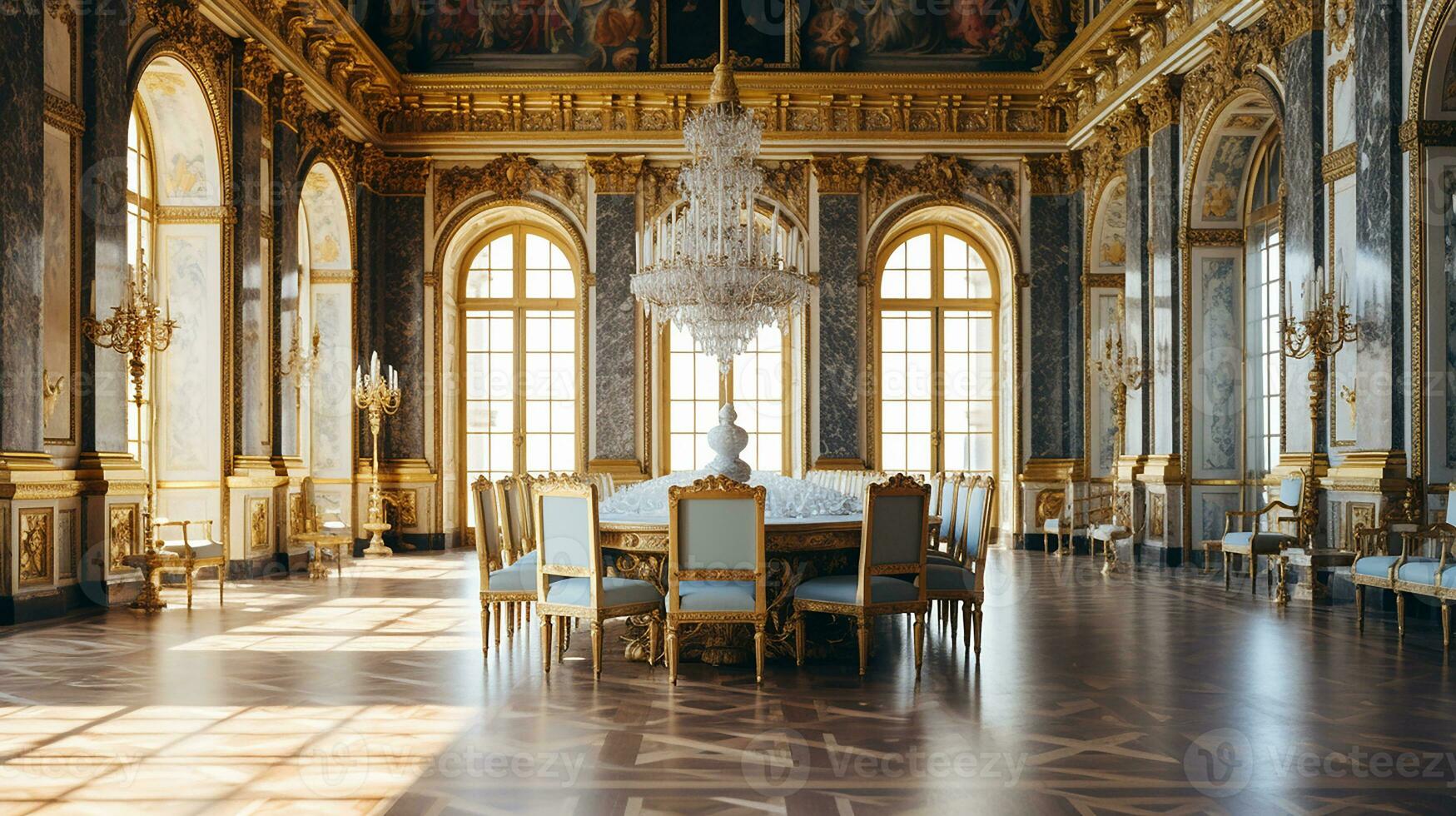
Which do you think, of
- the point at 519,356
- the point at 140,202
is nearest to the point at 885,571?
the point at 140,202

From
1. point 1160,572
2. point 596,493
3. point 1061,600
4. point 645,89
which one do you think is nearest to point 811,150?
point 645,89

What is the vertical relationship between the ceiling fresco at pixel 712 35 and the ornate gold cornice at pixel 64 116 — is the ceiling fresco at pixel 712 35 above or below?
above

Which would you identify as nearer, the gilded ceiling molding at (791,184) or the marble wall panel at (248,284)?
the marble wall panel at (248,284)

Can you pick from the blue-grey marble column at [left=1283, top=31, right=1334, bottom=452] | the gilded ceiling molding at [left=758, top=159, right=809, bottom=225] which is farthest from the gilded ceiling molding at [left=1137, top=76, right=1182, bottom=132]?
the gilded ceiling molding at [left=758, top=159, right=809, bottom=225]

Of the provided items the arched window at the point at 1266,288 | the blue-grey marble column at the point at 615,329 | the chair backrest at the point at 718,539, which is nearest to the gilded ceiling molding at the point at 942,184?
the blue-grey marble column at the point at 615,329

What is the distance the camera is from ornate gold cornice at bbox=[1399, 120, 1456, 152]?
8.03 m

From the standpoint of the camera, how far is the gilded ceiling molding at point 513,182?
1461 centimetres

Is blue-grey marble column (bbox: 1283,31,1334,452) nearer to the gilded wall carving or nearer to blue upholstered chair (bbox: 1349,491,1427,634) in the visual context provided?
blue upholstered chair (bbox: 1349,491,1427,634)

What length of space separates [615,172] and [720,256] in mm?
6494

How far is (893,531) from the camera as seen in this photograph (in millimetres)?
5887

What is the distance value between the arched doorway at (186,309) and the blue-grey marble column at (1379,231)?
8.71 metres

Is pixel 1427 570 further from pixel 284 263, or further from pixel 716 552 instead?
pixel 284 263

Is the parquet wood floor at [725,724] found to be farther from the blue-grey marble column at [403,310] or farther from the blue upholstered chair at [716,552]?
the blue-grey marble column at [403,310]

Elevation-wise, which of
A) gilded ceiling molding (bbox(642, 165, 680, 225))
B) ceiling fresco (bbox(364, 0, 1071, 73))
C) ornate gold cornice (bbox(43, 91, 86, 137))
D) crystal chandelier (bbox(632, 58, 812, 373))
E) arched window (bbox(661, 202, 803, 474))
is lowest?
arched window (bbox(661, 202, 803, 474))
